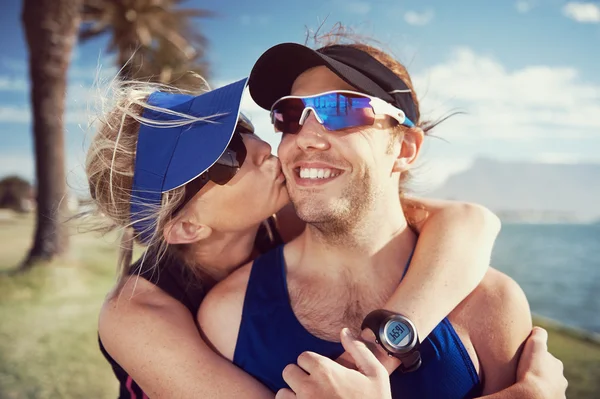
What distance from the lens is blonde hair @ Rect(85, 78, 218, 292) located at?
2.67 meters

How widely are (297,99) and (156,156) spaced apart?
0.85 m

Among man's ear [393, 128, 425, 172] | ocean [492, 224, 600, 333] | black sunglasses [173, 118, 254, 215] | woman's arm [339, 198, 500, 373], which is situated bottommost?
ocean [492, 224, 600, 333]

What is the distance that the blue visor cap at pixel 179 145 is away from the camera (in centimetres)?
255

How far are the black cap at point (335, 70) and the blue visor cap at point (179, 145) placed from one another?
199mm

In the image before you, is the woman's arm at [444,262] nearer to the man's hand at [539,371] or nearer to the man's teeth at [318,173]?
the man's hand at [539,371]

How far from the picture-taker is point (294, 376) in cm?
200

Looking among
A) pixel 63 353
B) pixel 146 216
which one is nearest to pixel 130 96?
pixel 146 216

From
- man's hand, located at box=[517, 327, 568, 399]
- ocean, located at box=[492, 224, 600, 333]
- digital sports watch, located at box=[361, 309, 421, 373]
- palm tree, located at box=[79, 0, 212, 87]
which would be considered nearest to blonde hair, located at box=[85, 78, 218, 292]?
digital sports watch, located at box=[361, 309, 421, 373]

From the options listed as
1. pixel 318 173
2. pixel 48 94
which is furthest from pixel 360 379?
pixel 48 94

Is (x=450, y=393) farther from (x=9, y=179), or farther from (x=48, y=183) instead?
(x=9, y=179)

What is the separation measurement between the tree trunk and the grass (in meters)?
0.76

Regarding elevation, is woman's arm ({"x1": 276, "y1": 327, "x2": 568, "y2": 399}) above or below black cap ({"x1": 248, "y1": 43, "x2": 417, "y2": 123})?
below

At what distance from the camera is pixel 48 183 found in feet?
35.2

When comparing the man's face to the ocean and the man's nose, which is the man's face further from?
the ocean
